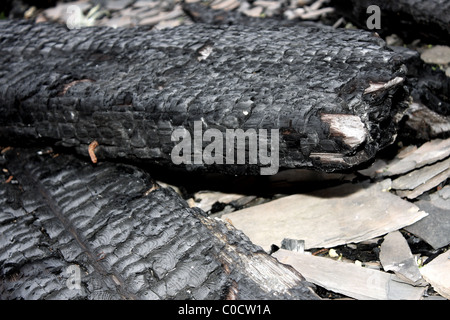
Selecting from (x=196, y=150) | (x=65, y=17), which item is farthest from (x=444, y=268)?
(x=65, y=17)

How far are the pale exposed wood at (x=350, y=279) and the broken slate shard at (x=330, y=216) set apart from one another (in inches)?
5.4

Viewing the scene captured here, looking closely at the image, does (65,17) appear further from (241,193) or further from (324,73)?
(324,73)

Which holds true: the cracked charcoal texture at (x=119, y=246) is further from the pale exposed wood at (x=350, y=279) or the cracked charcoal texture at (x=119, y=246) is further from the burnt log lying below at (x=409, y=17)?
the burnt log lying below at (x=409, y=17)

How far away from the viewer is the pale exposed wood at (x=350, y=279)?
2.03 meters

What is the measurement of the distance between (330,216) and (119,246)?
105 cm

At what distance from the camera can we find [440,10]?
3223 millimetres

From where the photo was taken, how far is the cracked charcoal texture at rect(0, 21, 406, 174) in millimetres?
2152

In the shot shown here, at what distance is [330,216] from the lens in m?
2.50

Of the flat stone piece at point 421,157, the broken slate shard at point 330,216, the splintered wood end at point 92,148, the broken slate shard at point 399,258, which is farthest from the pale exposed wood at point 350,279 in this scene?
the splintered wood end at point 92,148

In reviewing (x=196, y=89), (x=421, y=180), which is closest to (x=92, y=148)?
(x=196, y=89)

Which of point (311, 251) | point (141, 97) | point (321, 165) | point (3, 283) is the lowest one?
point (311, 251)

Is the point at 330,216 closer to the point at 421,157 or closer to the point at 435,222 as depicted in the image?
the point at 435,222

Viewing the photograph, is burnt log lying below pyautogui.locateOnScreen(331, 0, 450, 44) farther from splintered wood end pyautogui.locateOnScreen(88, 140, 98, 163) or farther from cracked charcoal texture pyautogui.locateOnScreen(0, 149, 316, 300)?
splintered wood end pyautogui.locateOnScreen(88, 140, 98, 163)

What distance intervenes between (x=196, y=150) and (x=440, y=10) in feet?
6.54
